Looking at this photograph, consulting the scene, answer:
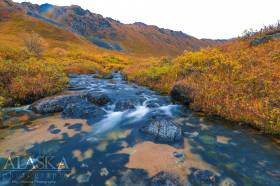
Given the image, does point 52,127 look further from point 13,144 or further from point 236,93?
point 236,93

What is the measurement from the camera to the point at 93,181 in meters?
6.34

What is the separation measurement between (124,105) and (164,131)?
16.6ft

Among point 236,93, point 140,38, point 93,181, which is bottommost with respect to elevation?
point 93,181

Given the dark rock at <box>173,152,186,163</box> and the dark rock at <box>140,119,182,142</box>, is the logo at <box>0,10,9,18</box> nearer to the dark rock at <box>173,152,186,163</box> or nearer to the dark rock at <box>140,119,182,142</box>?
the dark rock at <box>140,119,182,142</box>

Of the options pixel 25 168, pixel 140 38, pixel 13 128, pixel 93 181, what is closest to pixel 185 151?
pixel 93 181

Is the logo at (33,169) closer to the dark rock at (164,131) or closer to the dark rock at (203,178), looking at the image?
the dark rock at (164,131)

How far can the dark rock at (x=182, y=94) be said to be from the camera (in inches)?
540

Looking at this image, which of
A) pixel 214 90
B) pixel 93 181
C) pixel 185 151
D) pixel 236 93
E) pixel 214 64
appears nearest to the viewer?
pixel 93 181

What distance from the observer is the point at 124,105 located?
1359 centimetres

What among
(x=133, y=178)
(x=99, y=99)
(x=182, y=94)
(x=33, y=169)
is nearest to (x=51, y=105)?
(x=99, y=99)

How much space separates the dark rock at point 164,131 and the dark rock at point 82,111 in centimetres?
351

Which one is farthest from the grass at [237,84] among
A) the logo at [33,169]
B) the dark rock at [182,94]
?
the logo at [33,169]

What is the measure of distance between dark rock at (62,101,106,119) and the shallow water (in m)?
0.49

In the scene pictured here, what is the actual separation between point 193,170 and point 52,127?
6840 millimetres
